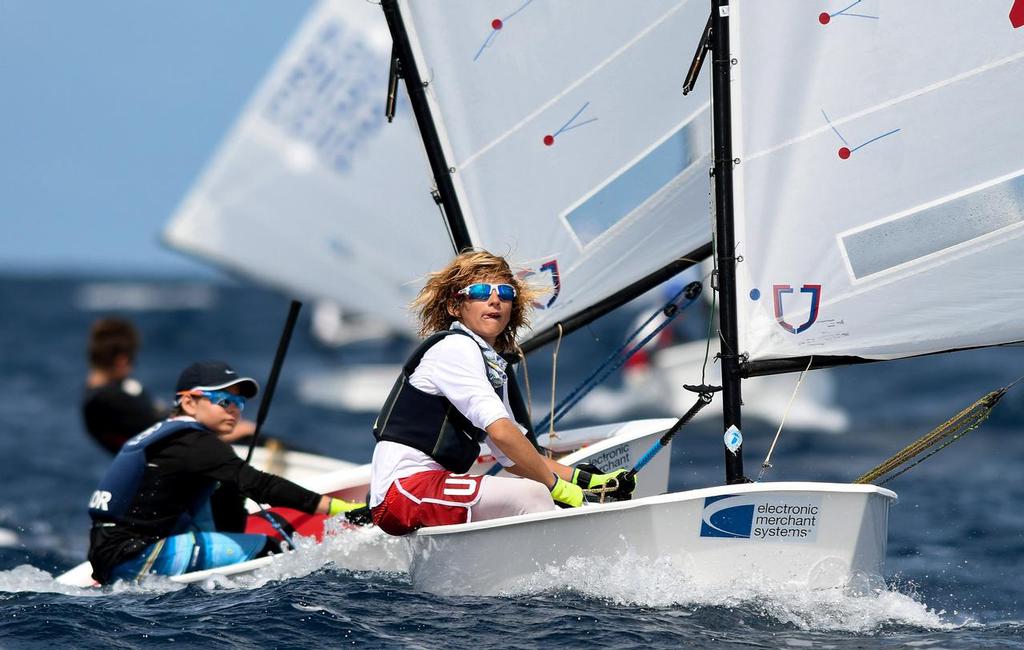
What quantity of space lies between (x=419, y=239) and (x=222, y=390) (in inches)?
110

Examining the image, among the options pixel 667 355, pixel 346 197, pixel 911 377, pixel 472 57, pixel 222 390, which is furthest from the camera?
pixel 911 377

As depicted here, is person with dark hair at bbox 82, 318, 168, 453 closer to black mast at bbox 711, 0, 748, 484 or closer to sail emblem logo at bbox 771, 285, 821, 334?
black mast at bbox 711, 0, 748, 484

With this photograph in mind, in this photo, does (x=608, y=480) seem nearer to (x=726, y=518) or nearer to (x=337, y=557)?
(x=726, y=518)

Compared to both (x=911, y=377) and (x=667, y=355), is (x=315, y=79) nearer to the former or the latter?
(x=667, y=355)

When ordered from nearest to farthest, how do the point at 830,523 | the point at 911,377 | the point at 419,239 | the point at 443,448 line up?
the point at 830,523, the point at 443,448, the point at 419,239, the point at 911,377

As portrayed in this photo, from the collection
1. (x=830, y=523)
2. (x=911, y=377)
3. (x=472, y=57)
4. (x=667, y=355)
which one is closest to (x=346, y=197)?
(x=472, y=57)

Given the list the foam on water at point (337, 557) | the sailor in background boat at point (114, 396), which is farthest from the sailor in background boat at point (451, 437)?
the sailor in background boat at point (114, 396)

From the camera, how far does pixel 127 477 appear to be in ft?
15.2

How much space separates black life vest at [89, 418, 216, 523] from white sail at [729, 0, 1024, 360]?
2.02 metres

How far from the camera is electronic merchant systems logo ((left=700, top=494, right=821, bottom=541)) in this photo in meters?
3.66

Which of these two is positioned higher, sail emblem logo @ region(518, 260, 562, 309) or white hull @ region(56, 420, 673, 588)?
sail emblem logo @ region(518, 260, 562, 309)

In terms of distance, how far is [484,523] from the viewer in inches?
150

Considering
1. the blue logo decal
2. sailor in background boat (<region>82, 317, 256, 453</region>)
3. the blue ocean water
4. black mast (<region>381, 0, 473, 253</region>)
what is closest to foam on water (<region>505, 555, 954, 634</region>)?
the blue ocean water

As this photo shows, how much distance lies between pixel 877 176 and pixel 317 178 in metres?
4.91
